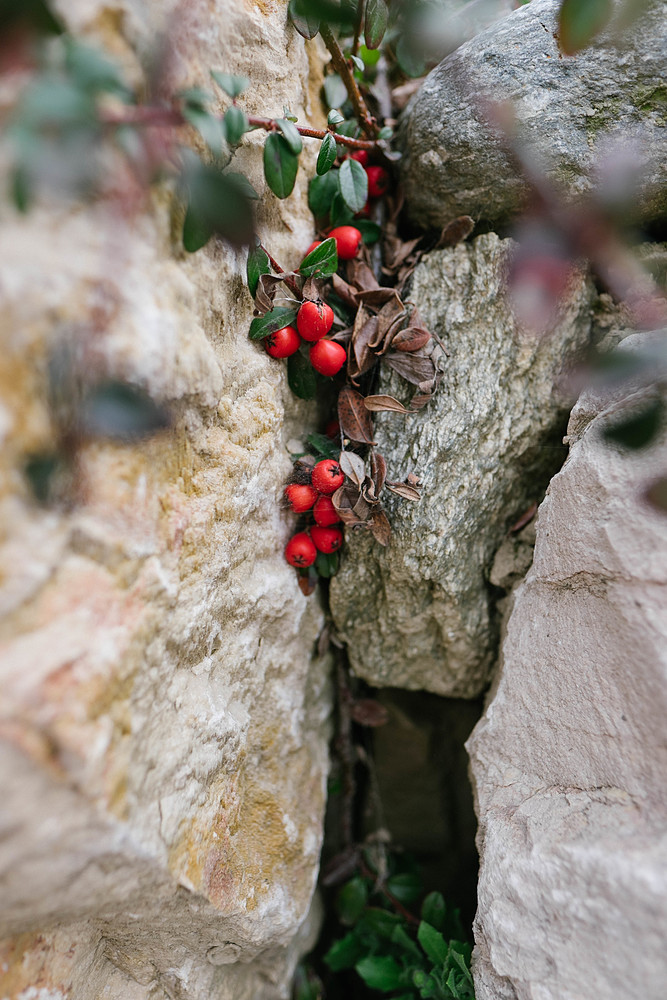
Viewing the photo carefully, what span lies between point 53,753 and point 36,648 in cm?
12

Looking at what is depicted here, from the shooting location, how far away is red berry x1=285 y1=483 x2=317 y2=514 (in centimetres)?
116

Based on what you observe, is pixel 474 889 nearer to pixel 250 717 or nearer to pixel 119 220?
pixel 250 717

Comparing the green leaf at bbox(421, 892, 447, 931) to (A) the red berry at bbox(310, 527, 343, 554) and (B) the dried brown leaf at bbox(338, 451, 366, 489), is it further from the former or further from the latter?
(B) the dried brown leaf at bbox(338, 451, 366, 489)

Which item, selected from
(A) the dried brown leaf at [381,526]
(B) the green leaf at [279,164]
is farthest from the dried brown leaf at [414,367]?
(B) the green leaf at [279,164]

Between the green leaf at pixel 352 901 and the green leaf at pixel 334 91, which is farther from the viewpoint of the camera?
the green leaf at pixel 352 901

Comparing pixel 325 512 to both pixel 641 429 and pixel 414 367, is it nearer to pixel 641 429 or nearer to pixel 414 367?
pixel 414 367

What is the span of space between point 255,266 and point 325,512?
0.46m

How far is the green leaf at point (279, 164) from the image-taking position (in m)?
0.99

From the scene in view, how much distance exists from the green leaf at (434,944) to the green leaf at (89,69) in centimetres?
157

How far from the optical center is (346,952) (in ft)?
5.12

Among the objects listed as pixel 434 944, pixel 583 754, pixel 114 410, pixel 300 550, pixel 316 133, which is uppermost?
pixel 316 133

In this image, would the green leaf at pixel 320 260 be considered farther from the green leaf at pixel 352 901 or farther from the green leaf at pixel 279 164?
the green leaf at pixel 352 901

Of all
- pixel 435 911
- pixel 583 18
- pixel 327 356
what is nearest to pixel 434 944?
pixel 435 911

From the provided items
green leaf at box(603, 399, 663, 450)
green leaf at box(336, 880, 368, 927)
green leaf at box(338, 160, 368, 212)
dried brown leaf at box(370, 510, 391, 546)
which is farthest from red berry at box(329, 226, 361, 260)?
green leaf at box(336, 880, 368, 927)
